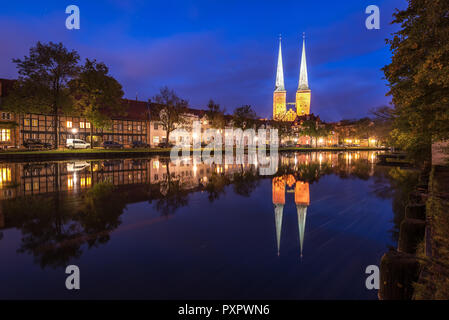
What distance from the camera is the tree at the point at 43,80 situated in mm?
36125

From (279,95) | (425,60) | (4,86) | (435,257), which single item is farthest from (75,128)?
(279,95)

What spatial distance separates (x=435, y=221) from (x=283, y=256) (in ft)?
13.9

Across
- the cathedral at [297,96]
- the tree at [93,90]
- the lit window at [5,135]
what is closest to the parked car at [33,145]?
the lit window at [5,135]

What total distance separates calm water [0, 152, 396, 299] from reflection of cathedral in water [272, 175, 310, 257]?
0.18 ft

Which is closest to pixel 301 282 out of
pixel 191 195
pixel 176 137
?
pixel 191 195

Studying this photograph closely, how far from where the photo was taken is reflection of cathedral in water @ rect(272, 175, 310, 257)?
741 cm

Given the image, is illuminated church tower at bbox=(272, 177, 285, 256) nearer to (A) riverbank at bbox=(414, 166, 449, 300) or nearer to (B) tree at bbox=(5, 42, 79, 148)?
(A) riverbank at bbox=(414, 166, 449, 300)

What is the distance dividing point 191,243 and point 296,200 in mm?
6422

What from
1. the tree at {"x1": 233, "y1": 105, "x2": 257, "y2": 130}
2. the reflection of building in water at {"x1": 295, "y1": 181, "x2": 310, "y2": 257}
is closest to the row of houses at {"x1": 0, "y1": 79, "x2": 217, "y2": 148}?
the tree at {"x1": 233, "y1": 105, "x2": 257, "y2": 130}

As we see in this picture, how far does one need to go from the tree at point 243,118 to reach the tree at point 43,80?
35.2m
